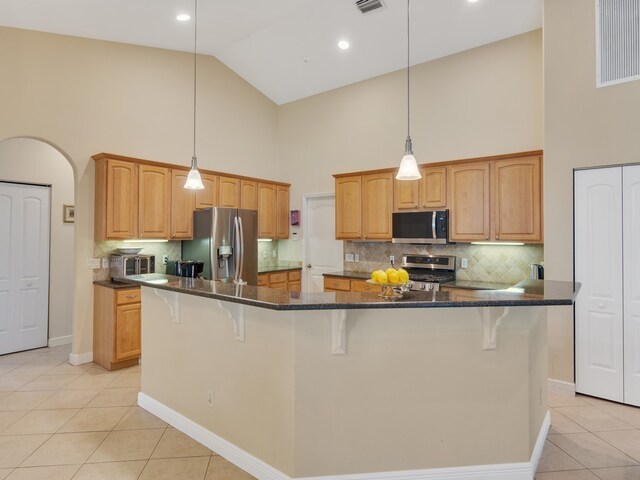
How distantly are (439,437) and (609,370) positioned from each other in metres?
2.23

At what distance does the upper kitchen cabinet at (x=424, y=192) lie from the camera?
4699 millimetres

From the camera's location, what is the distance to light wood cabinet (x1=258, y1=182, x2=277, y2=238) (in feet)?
20.4

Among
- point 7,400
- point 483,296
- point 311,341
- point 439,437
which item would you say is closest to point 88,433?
point 7,400

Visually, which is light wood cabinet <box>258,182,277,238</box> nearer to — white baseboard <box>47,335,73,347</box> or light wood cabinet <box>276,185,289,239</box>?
light wood cabinet <box>276,185,289,239</box>

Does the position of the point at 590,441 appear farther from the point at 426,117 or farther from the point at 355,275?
the point at 426,117

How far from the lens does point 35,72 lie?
13.6 feet

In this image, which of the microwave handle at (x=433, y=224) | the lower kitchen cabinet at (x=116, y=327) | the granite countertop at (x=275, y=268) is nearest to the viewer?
the lower kitchen cabinet at (x=116, y=327)

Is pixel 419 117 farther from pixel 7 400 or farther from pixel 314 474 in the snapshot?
pixel 7 400

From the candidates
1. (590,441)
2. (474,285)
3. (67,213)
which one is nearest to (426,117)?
(474,285)

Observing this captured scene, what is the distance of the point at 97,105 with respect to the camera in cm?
458

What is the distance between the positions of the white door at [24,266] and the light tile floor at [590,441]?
5.83 metres

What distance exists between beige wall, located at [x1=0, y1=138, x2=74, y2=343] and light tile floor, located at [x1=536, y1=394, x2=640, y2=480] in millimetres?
5793

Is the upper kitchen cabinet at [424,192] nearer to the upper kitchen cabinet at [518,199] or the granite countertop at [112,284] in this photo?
the upper kitchen cabinet at [518,199]

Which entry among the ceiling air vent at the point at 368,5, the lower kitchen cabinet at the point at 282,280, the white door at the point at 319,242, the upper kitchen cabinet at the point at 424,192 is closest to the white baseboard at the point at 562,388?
the upper kitchen cabinet at the point at 424,192
